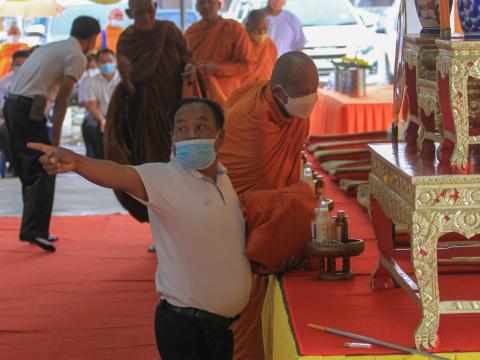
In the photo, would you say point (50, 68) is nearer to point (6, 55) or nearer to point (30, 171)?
point (30, 171)

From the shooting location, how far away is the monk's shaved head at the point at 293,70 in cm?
319

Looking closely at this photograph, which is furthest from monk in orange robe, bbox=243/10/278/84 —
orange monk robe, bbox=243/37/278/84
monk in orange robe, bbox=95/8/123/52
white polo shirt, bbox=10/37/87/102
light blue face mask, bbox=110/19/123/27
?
light blue face mask, bbox=110/19/123/27

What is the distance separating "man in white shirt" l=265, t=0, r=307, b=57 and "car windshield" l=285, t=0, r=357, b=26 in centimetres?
281

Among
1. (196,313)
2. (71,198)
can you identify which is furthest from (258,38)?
(196,313)

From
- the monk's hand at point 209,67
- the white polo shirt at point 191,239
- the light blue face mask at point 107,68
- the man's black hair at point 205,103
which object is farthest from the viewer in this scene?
the light blue face mask at point 107,68

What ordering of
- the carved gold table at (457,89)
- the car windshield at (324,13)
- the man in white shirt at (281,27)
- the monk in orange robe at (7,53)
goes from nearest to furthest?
1. the carved gold table at (457,89)
2. the man in white shirt at (281,27)
3. the monk in orange robe at (7,53)
4. the car windshield at (324,13)

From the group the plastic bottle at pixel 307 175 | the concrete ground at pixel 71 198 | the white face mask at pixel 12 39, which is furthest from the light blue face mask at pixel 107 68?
the plastic bottle at pixel 307 175

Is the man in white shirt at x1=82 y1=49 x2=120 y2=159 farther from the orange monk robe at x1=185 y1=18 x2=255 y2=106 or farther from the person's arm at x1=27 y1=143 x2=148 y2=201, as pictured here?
the person's arm at x1=27 y1=143 x2=148 y2=201

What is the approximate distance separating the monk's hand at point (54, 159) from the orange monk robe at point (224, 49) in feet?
Answer: 14.2

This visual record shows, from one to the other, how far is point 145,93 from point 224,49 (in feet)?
4.01

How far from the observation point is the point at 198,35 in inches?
256

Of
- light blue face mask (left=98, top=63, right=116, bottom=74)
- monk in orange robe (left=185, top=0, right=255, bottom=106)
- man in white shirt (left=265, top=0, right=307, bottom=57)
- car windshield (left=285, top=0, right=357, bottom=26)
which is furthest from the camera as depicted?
car windshield (left=285, top=0, right=357, bottom=26)

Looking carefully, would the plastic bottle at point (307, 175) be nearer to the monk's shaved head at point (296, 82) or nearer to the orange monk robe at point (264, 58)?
the monk's shaved head at point (296, 82)

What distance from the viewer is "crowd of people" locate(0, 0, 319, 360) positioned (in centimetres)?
244
